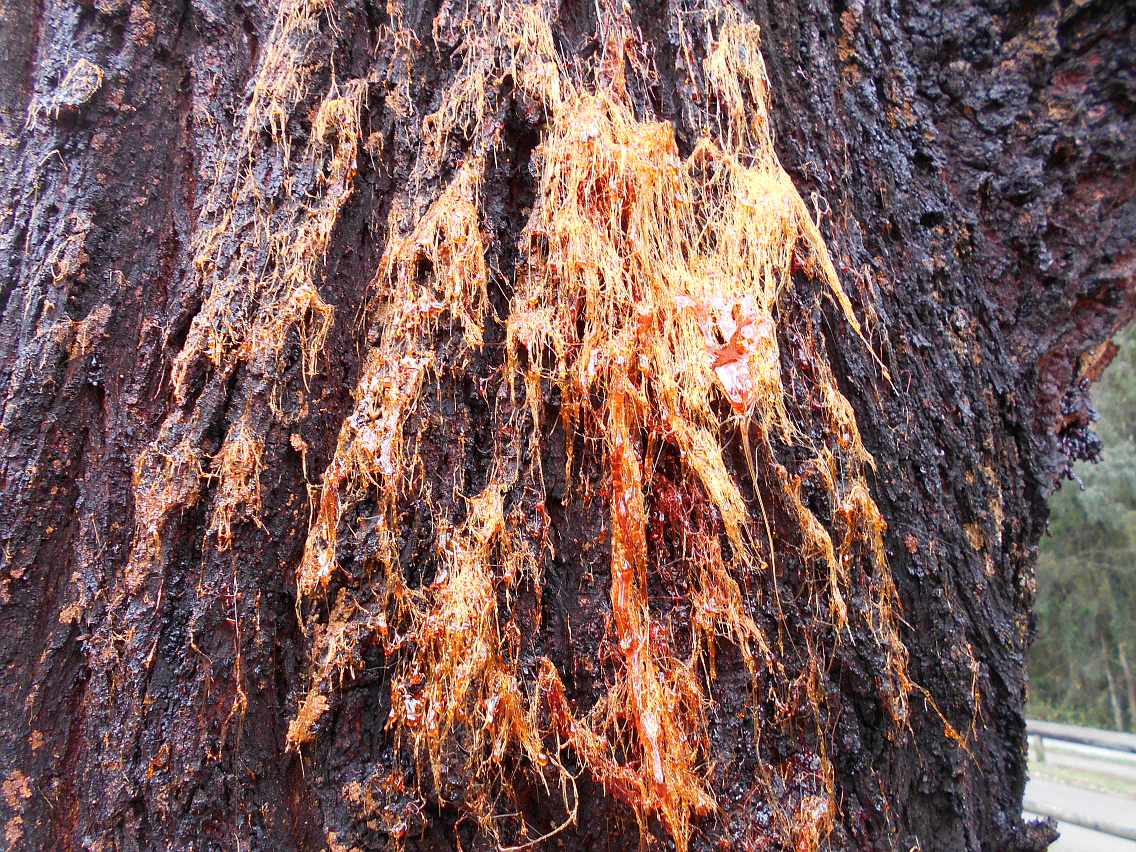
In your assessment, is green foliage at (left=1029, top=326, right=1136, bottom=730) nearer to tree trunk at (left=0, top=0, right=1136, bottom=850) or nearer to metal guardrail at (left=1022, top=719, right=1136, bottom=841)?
metal guardrail at (left=1022, top=719, right=1136, bottom=841)

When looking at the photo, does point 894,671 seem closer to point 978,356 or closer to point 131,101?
point 978,356

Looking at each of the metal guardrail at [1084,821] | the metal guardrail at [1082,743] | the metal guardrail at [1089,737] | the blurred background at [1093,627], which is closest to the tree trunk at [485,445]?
the metal guardrail at [1082,743]

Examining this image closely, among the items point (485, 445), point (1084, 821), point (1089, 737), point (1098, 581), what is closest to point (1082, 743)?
point (1089, 737)

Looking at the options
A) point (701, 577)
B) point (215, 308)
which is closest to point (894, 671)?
point (701, 577)

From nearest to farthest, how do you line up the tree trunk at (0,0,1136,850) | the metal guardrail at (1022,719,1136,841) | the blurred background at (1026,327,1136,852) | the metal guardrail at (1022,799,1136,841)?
the tree trunk at (0,0,1136,850) → the metal guardrail at (1022,799,1136,841) → the metal guardrail at (1022,719,1136,841) → the blurred background at (1026,327,1136,852)

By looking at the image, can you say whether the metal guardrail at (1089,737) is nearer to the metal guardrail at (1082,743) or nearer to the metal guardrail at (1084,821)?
the metal guardrail at (1082,743)

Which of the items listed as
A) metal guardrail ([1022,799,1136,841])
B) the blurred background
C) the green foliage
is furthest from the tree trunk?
the green foliage
